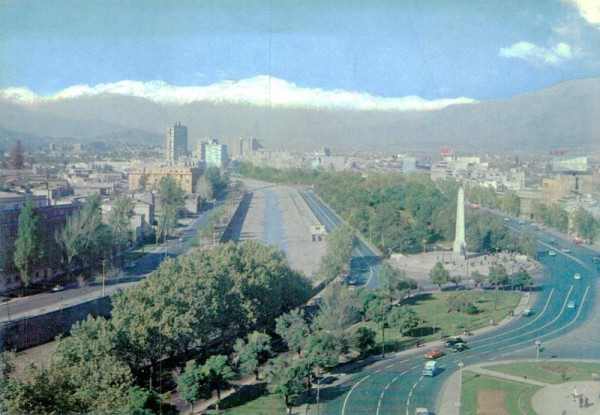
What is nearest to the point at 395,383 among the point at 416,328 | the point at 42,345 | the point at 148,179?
the point at 416,328

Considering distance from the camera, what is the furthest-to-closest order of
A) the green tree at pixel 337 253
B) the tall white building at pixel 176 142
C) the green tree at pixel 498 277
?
the tall white building at pixel 176 142
the green tree at pixel 498 277
the green tree at pixel 337 253

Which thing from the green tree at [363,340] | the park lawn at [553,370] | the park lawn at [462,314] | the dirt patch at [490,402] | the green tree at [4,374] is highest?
the green tree at [4,374]

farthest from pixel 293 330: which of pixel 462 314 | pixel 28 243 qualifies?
pixel 28 243

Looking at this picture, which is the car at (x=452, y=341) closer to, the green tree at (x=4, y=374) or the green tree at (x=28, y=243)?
the green tree at (x=4, y=374)

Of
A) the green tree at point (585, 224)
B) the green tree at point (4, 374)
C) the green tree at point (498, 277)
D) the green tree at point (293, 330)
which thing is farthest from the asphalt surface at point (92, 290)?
the green tree at point (585, 224)

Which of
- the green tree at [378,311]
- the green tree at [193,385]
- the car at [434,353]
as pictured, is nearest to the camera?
the green tree at [193,385]

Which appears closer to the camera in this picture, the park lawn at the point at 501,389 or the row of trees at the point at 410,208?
the park lawn at the point at 501,389

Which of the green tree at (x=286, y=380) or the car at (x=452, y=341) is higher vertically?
the green tree at (x=286, y=380)

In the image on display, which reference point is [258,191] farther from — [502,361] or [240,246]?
[502,361]
